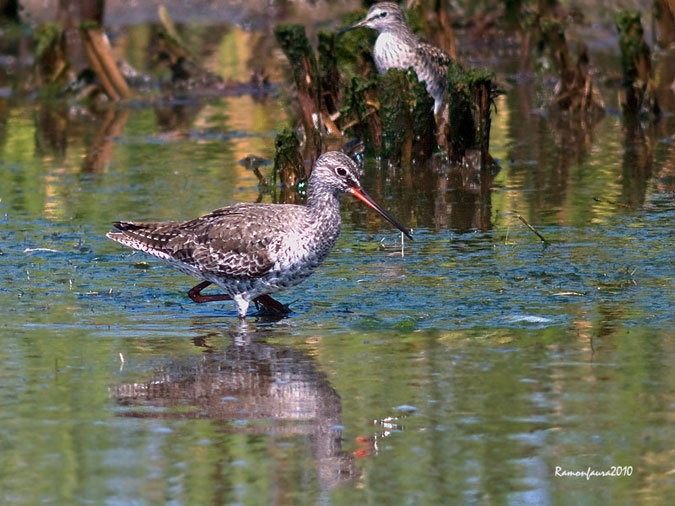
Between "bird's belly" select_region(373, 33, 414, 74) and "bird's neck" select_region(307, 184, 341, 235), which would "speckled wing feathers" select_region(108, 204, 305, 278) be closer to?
"bird's neck" select_region(307, 184, 341, 235)

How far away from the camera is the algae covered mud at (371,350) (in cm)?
656

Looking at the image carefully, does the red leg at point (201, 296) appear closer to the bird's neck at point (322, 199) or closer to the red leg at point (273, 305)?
the red leg at point (273, 305)

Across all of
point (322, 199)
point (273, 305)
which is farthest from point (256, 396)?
point (322, 199)

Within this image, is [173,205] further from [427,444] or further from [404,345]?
[427,444]

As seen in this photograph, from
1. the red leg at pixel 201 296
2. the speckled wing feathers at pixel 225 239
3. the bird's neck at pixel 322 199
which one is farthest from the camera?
the red leg at pixel 201 296

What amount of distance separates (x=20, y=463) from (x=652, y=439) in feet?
10.9

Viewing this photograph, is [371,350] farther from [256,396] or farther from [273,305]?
[273,305]

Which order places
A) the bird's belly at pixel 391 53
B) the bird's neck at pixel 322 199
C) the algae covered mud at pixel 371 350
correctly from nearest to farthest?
the algae covered mud at pixel 371 350 < the bird's neck at pixel 322 199 < the bird's belly at pixel 391 53

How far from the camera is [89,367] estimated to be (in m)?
8.50

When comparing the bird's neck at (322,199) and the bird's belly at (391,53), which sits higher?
the bird's belly at (391,53)

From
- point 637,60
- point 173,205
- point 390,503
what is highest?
point 637,60

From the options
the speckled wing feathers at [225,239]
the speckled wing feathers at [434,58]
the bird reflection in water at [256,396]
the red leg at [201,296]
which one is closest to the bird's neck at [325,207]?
the speckled wing feathers at [225,239]

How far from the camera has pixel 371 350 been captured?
28.6 feet

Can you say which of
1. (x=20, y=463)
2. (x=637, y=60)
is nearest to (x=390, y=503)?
(x=20, y=463)
